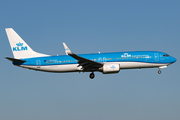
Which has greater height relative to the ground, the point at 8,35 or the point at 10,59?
the point at 8,35

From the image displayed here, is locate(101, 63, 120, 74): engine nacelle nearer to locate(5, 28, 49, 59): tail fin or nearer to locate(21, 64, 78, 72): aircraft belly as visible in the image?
locate(21, 64, 78, 72): aircraft belly

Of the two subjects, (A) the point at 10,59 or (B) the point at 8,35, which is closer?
(A) the point at 10,59

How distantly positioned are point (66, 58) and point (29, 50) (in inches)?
298

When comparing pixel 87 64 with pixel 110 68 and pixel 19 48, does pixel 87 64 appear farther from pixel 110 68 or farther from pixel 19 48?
pixel 19 48

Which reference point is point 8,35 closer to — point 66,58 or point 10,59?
point 10,59

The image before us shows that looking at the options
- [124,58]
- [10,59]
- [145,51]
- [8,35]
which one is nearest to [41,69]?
[10,59]

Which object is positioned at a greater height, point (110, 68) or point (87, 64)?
point (87, 64)

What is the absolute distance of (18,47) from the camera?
52938 mm

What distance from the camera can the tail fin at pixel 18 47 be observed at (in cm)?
5184

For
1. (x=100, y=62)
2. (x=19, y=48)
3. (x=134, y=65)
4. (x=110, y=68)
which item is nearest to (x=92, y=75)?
(x=100, y=62)

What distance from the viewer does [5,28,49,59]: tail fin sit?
170ft

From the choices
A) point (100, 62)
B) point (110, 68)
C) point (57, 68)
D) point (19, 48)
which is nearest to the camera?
point (110, 68)

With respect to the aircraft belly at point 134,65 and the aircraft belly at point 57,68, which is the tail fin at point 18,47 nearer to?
the aircraft belly at point 57,68

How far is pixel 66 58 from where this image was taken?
162 ft
